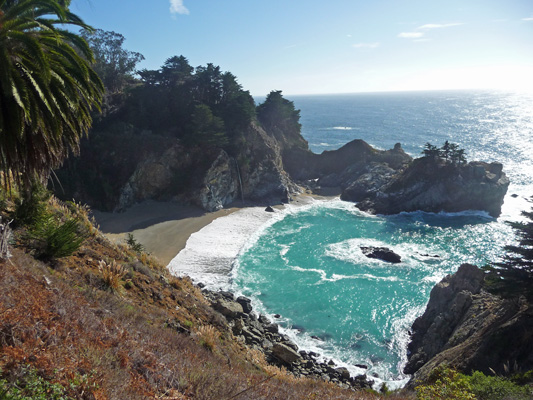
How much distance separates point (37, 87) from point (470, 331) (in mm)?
19445

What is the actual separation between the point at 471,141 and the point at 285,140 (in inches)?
2322

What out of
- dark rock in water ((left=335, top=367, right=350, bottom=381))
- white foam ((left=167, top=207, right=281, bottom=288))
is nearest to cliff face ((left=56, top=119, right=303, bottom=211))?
white foam ((left=167, top=207, right=281, bottom=288))

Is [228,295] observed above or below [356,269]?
above

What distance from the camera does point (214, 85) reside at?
5169 centimetres

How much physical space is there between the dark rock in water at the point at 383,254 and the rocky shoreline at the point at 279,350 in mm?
14234

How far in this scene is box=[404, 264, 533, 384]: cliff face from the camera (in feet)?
41.7

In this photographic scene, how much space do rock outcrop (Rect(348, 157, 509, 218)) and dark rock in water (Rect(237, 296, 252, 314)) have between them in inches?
1109

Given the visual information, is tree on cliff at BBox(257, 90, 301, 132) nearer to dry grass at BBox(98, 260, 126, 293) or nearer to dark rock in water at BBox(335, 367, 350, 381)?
dark rock in water at BBox(335, 367, 350, 381)

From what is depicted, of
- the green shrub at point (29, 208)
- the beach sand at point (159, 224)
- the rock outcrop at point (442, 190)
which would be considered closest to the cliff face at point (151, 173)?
the beach sand at point (159, 224)

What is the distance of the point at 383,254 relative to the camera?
31.3m

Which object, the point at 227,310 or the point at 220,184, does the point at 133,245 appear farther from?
the point at 220,184

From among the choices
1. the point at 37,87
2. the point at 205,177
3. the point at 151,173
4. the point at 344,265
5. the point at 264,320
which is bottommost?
the point at 344,265

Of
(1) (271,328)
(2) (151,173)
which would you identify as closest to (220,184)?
(2) (151,173)

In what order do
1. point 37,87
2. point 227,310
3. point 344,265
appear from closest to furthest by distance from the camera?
point 37,87, point 227,310, point 344,265
